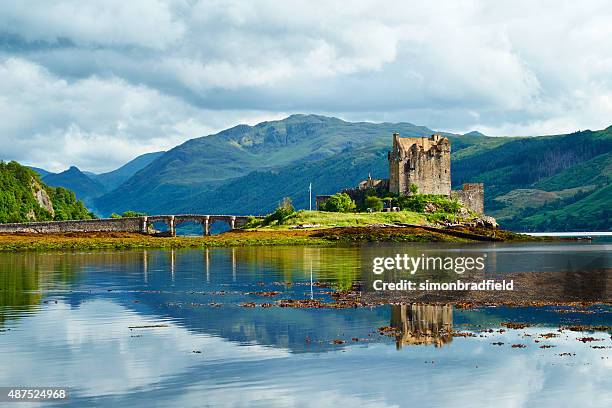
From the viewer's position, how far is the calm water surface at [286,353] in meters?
29.7

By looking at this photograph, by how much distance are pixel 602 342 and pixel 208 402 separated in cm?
1876

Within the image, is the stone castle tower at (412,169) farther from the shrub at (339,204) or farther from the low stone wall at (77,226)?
the low stone wall at (77,226)

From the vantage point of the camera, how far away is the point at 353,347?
3769 cm

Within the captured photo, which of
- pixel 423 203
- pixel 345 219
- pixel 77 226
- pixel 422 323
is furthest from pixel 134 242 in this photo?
pixel 422 323

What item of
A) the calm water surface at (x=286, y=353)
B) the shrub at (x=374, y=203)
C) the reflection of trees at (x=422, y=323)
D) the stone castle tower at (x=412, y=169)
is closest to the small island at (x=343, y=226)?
the stone castle tower at (x=412, y=169)

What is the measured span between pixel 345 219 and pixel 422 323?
425 ft

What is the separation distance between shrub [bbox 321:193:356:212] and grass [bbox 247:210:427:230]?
26.3 feet

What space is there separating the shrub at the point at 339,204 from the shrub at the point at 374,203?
3.30 m

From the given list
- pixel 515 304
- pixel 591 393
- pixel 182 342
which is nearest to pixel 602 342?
pixel 591 393

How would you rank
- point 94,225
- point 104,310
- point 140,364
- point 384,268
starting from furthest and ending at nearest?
point 94,225 < point 384,268 < point 104,310 < point 140,364

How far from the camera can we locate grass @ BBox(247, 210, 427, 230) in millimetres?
171062

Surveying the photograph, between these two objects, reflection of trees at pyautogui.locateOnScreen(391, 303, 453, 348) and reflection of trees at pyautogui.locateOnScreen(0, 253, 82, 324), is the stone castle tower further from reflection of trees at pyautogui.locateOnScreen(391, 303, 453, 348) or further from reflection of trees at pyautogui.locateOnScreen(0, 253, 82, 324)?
reflection of trees at pyautogui.locateOnScreen(391, 303, 453, 348)

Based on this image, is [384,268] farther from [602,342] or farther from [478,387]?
[478,387]

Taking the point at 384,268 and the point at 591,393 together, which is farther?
the point at 384,268
